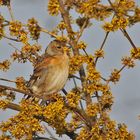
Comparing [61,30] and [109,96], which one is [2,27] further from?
[109,96]

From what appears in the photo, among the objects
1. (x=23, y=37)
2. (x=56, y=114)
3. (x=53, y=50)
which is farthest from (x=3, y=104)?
(x=53, y=50)

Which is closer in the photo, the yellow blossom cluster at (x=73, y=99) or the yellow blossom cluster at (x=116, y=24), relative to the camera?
the yellow blossom cluster at (x=73, y=99)

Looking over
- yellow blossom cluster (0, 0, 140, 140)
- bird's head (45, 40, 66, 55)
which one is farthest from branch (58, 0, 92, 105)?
bird's head (45, 40, 66, 55)

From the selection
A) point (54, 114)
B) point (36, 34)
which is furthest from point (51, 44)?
point (54, 114)

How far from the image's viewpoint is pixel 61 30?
4797mm

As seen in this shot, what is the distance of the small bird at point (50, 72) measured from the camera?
5527mm

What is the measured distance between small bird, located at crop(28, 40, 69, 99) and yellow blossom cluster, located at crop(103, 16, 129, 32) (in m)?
1.01

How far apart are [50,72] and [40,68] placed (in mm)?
352

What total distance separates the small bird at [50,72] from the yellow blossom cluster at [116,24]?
101 centimetres

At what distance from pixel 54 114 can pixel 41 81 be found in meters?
1.89

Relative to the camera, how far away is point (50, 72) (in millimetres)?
6172

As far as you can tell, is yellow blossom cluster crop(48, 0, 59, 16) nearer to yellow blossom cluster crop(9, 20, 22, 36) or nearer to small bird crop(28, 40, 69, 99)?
yellow blossom cluster crop(9, 20, 22, 36)

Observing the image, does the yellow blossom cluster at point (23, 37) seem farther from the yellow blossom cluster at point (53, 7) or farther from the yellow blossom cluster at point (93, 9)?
the yellow blossom cluster at point (93, 9)

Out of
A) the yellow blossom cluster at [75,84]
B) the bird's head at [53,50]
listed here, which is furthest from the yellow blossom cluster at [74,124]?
the bird's head at [53,50]
